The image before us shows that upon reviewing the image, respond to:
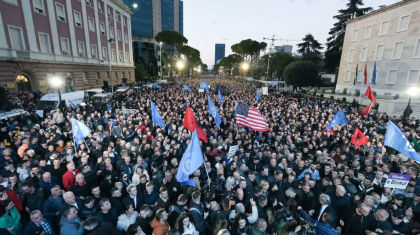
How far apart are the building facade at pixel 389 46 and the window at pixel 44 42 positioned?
31456 mm

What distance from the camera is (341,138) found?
970cm

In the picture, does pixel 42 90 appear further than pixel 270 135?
Yes

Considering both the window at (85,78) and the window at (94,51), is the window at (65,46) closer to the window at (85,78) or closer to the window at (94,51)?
the window at (85,78)

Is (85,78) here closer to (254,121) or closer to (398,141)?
(254,121)

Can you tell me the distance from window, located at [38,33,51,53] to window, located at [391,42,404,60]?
132 feet

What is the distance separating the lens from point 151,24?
7781 centimetres

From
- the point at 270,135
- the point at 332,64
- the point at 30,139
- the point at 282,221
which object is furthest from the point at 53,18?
the point at 332,64

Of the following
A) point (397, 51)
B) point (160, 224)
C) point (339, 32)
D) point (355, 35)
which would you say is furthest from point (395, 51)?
point (160, 224)

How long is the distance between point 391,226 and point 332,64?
48100 mm

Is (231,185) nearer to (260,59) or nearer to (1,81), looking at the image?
(1,81)

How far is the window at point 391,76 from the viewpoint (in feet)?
88.5

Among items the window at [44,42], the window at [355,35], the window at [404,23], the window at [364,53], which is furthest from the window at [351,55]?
the window at [44,42]

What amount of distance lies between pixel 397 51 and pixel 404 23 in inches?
130

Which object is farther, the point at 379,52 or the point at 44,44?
the point at 379,52
